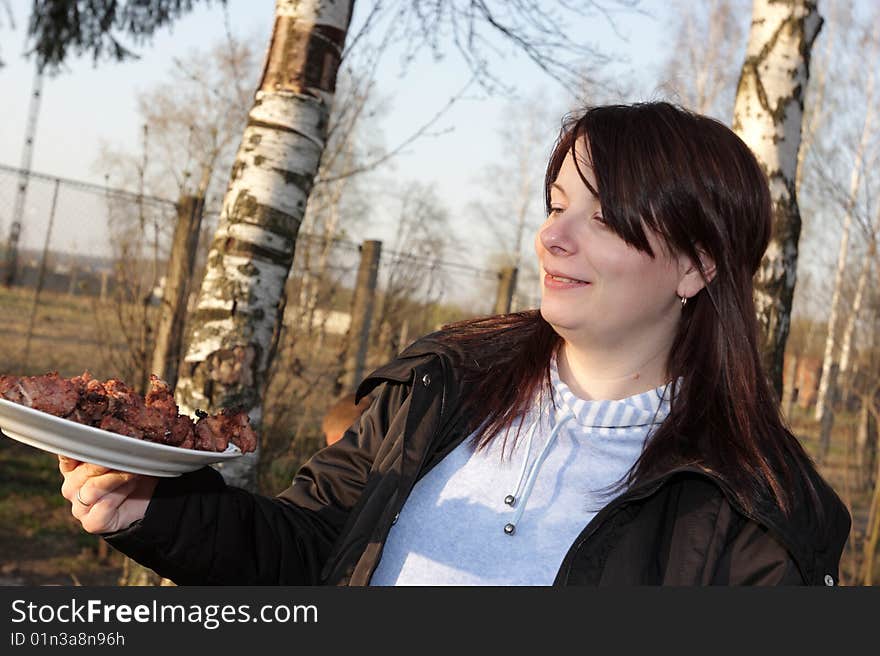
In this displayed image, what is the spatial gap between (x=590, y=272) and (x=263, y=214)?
5.77 feet

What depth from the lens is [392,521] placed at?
1.89 m

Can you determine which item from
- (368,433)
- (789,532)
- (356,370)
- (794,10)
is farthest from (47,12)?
(789,532)

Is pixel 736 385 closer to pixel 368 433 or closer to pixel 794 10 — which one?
pixel 368 433

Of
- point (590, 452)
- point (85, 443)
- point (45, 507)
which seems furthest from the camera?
point (45, 507)

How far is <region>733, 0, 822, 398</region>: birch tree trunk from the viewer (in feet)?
13.2

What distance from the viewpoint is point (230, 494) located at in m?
1.90

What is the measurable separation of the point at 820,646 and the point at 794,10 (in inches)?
126

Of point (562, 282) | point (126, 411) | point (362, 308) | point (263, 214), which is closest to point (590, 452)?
point (562, 282)

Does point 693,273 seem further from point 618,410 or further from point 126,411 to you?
point 126,411

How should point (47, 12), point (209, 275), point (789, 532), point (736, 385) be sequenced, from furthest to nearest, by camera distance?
point (47, 12)
point (209, 275)
point (736, 385)
point (789, 532)

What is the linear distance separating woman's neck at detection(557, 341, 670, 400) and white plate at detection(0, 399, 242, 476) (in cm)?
93

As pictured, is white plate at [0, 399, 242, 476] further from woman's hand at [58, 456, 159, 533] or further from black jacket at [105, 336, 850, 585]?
black jacket at [105, 336, 850, 585]

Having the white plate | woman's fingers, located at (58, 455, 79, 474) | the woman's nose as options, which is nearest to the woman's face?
the woman's nose

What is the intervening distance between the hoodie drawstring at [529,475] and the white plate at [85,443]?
0.68 meters
